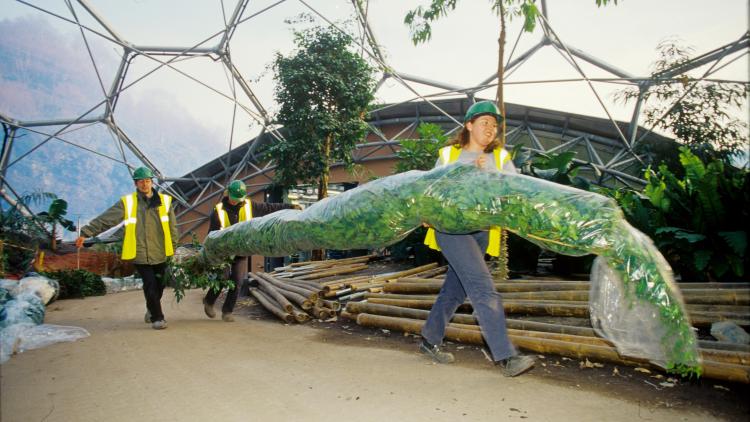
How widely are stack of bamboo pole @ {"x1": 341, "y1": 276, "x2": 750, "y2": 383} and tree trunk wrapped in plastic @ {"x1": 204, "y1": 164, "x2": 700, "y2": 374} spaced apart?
97 centimetres

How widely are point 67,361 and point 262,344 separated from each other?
1.71 metres

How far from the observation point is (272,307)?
6715 mm

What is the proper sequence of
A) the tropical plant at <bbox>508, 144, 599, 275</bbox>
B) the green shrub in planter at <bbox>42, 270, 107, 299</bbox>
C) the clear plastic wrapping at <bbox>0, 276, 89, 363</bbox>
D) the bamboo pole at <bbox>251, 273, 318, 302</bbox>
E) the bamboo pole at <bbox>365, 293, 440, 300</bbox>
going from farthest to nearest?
1. the green shrub in planter at <bbox>42, 270, 107, 299</bbox>
2. the tropical plant at <bbox>508, 144, 599, 275</bbox>
3. the bamboo pole at <bbox>251, 273, 318, 302</bbox>
4. the bamboo pole at <bbox>365, 293, 440, 300</bbox>
5. the clear plastic wrapping at <bbox>0, 276, 89, 363</bbox>

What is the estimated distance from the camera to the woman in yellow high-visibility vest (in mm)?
3217

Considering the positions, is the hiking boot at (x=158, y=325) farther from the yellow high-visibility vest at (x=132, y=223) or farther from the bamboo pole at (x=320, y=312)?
the bamboo pole at (x=320, y=312)

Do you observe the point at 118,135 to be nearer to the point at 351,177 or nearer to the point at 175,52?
the point at 175,52

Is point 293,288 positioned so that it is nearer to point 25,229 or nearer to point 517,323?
point 517,323

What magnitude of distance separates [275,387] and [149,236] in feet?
12.0

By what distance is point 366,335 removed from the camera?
5.18 meters

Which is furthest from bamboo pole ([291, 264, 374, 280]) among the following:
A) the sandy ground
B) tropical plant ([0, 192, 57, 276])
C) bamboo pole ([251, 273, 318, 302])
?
tropical plant ([0, 192, 57, 276])

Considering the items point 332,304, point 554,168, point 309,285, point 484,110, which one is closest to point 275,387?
point 484,110

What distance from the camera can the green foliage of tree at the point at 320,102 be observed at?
476 inches

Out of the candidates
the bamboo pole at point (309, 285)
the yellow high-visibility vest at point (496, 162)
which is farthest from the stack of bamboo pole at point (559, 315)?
the bamboo pole at point (309, 285)

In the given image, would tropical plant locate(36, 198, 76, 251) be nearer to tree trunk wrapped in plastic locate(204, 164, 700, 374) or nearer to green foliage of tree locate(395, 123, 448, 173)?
green foliage of tree locate(395, 123, 448, 173)
